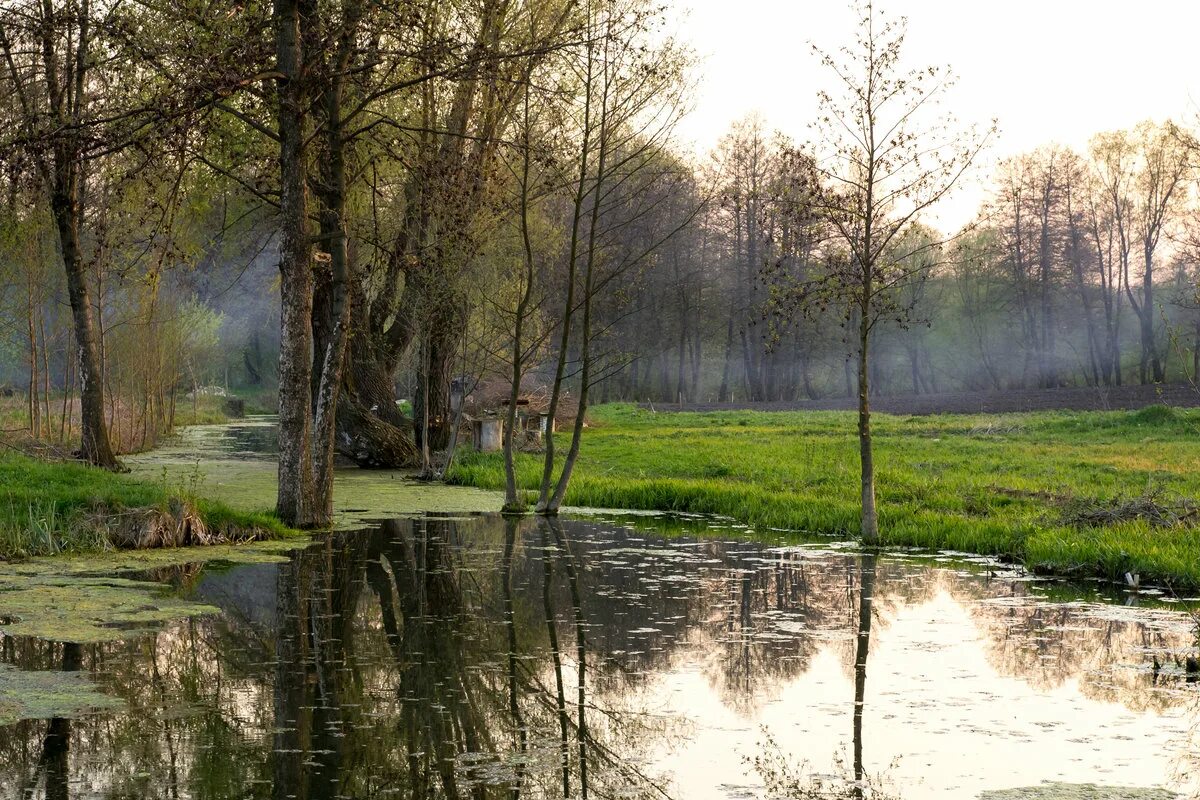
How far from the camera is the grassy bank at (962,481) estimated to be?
43.3ft

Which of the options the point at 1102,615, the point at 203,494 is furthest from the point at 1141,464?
the point at 203,494

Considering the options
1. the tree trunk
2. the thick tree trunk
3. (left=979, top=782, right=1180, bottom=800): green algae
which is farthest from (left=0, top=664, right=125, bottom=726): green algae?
the tree trunk

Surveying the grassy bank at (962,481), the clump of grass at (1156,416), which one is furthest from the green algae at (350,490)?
the clump of grass at (1156,416)

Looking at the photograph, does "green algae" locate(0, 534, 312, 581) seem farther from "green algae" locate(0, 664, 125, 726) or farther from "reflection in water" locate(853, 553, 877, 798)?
"reflection in water" locate(853, 553, 877, 798)

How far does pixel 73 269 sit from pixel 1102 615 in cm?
1629

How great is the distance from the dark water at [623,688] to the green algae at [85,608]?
25 cm

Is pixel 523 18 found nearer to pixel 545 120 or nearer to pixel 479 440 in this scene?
pixel 545 120

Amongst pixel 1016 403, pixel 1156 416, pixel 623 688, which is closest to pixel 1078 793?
pixel 623 688

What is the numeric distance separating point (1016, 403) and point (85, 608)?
3973 centimetres

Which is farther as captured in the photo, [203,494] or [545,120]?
[203,494]

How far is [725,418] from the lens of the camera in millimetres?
42719

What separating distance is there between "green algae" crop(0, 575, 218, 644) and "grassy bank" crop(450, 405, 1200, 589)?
8462 mm

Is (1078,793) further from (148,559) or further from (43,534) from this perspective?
(43,534)

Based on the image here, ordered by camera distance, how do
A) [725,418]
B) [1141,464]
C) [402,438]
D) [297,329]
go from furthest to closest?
[725,418] → [402,438] → [1141,464] → [297,329]
